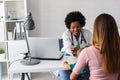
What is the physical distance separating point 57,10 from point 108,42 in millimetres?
2330

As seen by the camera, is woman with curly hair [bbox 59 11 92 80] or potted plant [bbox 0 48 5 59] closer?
woman with curly hair [bbox 59 11 92 80]

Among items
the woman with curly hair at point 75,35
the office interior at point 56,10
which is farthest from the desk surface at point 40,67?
the office interior at point 56,10

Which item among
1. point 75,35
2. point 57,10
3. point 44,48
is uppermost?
point 57,10

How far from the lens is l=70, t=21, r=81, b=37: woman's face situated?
259 centimetres

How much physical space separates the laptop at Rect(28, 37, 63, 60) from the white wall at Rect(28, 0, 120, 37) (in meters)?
1.58

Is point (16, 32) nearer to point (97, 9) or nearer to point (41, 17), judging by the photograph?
point (41, 17)

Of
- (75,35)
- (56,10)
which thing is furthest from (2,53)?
(75,35)

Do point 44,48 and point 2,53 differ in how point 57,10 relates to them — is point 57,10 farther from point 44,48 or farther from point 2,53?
point 44,48

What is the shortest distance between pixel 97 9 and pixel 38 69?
2.22m

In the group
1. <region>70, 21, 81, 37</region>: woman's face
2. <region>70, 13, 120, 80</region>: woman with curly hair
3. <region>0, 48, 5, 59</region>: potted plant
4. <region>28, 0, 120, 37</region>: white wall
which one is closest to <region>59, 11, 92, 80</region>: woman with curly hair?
<region>70, 21, 81, 37</region>: woman's face

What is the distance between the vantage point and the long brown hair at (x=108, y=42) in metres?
1.63

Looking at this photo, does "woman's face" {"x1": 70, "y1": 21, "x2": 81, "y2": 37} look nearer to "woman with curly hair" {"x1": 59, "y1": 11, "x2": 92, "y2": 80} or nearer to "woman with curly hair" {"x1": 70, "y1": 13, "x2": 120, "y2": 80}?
"woman with curly hair" {"x1": 59, "y1": 11, "x2": 92, "y2": 80}

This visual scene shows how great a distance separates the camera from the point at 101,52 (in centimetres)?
165

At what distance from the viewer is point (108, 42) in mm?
1633
